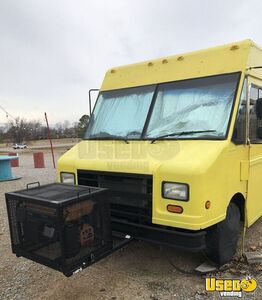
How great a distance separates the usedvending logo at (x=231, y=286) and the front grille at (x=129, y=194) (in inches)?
40.1

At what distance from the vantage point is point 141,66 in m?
5.22

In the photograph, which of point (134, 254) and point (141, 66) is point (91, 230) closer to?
point (134, 254)

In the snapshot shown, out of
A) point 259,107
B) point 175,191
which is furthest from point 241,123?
point 175,191

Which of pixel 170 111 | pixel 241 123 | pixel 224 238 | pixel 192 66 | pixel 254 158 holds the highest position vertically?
pixel 192 66

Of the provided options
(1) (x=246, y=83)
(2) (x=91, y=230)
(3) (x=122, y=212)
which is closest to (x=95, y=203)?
(2) (x=91, y=230)

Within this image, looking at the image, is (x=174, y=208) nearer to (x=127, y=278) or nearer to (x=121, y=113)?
(x=127, y=278)

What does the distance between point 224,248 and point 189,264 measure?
582 millimetres

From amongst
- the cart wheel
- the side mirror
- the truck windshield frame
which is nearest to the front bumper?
the cart wheel

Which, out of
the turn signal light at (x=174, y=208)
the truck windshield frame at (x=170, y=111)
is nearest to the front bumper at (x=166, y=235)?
the turn signal light at (x=174, y=208)

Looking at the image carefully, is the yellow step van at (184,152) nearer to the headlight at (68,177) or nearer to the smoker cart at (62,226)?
the headlight at (68,177)

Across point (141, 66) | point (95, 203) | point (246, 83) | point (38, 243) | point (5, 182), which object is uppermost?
point (141, 66)

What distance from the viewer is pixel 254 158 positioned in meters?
4.60

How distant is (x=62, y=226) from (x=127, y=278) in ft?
4.57

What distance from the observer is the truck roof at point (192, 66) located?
435 cm
